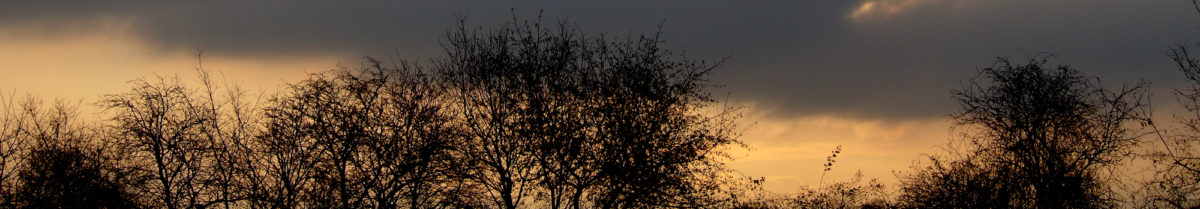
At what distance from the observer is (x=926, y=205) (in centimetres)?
3484

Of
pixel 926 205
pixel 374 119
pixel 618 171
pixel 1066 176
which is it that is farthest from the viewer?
pixel 926 205

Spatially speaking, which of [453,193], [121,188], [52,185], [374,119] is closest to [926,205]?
[453,193]

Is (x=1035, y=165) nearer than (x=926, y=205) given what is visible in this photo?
Yes

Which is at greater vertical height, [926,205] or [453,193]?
[926,205]

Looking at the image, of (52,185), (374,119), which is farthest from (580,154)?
(52,185)

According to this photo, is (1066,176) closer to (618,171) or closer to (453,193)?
(618,171)

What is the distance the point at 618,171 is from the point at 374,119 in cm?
892

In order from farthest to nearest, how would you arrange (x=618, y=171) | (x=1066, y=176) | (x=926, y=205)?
(x=926, y=205) < (x=1066, y=176) < (x=618, y=171)

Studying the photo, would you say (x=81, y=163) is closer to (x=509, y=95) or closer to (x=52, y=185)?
(x=52, y=185)

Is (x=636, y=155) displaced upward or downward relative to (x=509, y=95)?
downward

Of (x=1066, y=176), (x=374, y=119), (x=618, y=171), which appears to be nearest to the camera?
(x=618, y=171)

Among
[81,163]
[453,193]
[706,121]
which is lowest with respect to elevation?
[453,193]

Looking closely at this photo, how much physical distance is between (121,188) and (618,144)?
67.5 feet

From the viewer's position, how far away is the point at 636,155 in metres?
25.2
